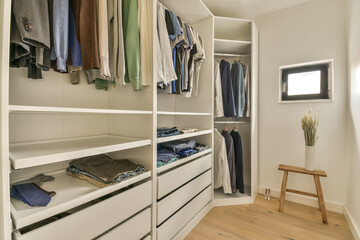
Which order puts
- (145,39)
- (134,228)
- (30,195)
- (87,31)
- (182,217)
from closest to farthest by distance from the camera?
(30,195) → (87,31) → (134,228) → (145,39) → (182,217)

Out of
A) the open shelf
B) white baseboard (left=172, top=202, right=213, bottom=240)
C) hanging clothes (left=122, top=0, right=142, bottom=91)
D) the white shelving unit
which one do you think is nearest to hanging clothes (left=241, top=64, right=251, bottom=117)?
the white shelving unit

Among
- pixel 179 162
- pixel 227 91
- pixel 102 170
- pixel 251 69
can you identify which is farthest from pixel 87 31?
pixel 251 69

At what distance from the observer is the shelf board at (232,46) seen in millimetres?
2089

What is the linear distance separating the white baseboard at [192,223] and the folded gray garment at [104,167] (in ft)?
2.59

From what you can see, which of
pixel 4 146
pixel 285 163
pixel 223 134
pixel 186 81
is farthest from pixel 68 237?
pixel 285 163

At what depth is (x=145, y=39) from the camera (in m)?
1.18

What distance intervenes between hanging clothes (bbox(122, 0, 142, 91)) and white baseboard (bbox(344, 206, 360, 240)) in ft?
6.89

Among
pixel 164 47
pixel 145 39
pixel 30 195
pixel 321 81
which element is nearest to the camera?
pixel 30 195

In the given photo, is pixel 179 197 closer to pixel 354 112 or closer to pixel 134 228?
pixel 134 228

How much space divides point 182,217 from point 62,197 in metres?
1.00

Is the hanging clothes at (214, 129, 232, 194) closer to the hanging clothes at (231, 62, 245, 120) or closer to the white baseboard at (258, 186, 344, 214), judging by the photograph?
the hanging clothes at (231, 62, 245, 120)

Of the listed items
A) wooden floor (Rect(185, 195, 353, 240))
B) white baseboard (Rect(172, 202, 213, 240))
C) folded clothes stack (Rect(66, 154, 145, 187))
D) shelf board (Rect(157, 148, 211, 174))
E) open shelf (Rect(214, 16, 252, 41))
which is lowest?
wooden floor (Rect(185, 195, 353, 240))

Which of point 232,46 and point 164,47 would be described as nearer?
point 164,47

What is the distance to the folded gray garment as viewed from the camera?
3.26 feet
